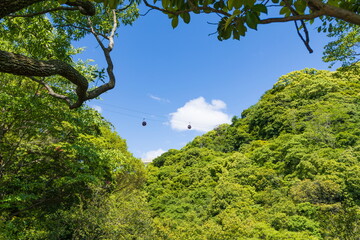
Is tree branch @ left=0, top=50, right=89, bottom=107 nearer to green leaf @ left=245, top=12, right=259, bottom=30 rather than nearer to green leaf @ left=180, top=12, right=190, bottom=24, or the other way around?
green leaf @ left=180, top=12, right=190, bottom=24

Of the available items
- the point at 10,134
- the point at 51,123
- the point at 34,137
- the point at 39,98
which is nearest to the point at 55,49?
the point at 39,98

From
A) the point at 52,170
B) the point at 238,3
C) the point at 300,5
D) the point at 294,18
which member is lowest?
the point at 294,18

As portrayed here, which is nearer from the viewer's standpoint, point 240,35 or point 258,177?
point 240,35

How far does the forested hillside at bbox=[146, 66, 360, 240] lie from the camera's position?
12652 millimetres

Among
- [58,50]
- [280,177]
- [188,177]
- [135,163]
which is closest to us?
[58,50]

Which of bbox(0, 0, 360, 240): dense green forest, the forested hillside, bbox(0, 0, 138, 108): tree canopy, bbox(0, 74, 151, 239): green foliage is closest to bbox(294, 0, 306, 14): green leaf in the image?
bbox(0, 0, 360, 240): dense green forest

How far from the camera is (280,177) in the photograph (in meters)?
19.2

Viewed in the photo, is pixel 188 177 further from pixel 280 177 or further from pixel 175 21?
pixel 175 21

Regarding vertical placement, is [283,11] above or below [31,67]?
below

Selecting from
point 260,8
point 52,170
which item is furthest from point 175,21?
point 52,170

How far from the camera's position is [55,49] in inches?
178

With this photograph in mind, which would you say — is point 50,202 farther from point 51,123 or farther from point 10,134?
point 51,123

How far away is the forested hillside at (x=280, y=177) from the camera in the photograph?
12652mm

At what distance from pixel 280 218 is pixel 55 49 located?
14.2 m
